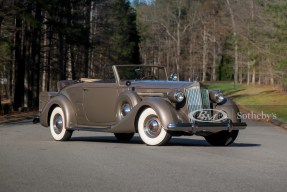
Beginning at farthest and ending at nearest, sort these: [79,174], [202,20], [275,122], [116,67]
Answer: [202,20], [275,122], [116,67], [79,174]

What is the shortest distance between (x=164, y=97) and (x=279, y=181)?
5.04 m

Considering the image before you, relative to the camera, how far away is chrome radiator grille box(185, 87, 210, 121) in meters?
13.7

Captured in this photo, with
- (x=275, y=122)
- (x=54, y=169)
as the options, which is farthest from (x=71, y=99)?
(x=275, y=122)

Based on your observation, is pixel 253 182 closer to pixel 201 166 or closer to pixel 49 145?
pixel 201 166

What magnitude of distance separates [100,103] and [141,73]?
1341 millimetres

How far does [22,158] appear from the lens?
466 inches

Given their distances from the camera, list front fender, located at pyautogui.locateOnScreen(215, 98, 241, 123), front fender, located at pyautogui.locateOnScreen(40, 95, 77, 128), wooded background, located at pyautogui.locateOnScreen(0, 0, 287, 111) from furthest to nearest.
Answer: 1. wooded background, located at pyautogui.locateOnScreen(0, 0, 287, 111)
2. front fender, located at pyautogui.locateOnScreen(40, 95, 77, 128)
3. front fender, located at pyautogui.locateOnScreen(215, 98, 241, 123)

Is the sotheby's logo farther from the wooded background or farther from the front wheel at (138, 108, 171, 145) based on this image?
the wooded background

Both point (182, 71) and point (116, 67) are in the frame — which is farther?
point (182, 71)

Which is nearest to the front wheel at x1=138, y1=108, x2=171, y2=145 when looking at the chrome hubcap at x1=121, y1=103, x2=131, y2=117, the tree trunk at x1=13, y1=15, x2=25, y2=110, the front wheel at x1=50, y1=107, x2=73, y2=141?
the chrome hubcap at x1=121, y1=103, x2=131, y2=117

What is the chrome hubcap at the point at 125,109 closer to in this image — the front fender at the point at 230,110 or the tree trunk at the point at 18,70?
the front fender at the point at 230,110

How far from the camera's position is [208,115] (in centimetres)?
1392

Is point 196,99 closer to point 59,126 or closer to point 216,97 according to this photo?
point 216,97

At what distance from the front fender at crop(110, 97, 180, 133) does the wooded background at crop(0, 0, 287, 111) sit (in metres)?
14.9
